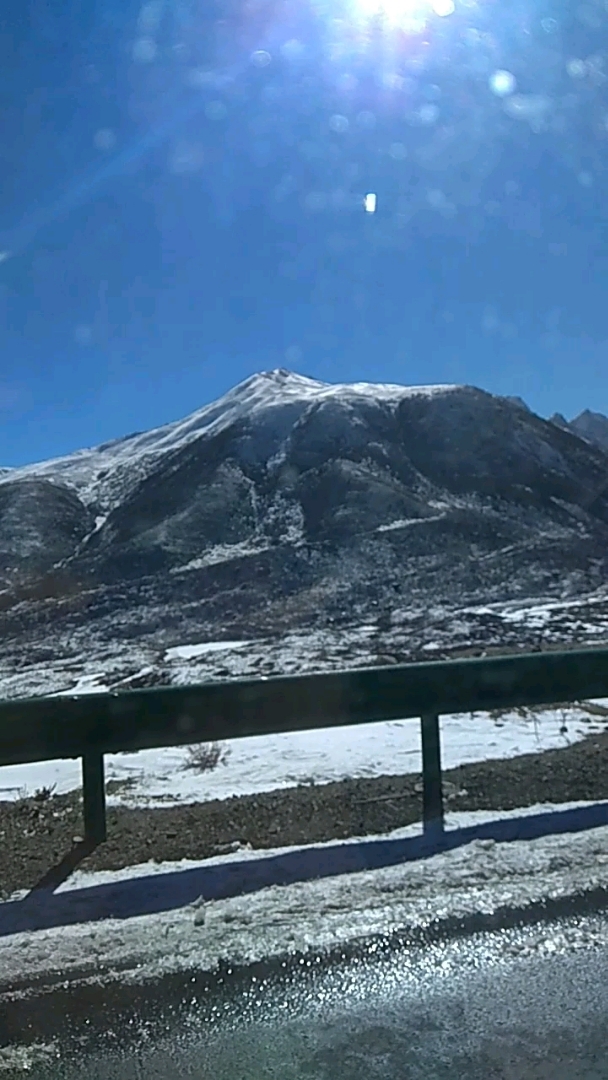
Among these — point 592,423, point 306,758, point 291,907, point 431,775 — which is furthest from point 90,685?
point 592,423

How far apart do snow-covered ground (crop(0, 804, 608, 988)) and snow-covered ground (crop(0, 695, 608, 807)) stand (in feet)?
6.31

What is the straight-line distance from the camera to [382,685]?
22.1 feet

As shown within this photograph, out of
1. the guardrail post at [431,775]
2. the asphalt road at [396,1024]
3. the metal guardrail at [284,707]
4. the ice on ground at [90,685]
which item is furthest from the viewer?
the ice on ground at [90,685]

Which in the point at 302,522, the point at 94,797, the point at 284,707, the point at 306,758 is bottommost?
the point at 306,758

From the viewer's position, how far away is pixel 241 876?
210 inches

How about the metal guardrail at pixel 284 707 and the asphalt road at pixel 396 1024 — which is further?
the metal guardrail at pixel 284 707

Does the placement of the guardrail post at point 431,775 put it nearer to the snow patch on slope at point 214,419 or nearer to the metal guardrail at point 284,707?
the metal guardrail at point 284,707

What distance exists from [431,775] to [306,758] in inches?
79.6

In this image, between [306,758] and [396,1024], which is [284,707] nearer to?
[306,758]

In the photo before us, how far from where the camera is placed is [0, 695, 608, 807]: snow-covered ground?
25.2 feet

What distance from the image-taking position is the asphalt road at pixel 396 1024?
10.9 ft

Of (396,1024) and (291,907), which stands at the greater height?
(291,907)

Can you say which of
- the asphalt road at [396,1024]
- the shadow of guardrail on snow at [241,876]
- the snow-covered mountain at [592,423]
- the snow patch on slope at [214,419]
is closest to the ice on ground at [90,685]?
the shadow of guardrail on snow at [241,876]

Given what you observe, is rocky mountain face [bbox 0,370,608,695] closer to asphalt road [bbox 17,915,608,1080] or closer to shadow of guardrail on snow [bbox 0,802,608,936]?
shadow of guardrail on snow [bbox 0,802,608,936]
